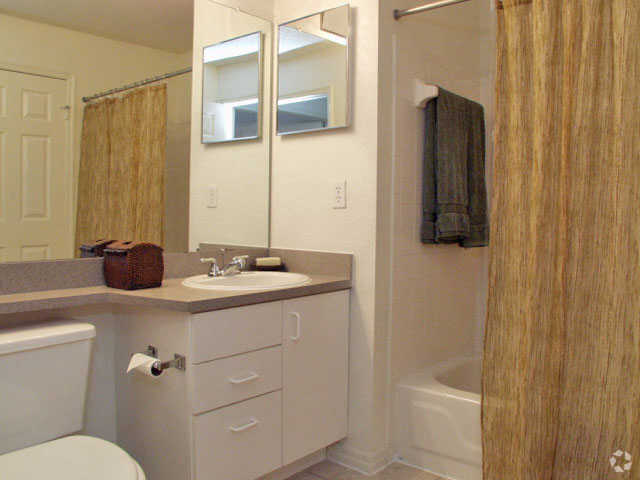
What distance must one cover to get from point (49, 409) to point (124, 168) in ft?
2.99

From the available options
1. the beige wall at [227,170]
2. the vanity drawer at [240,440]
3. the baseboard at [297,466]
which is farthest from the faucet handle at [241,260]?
the baseboard at [297,466]

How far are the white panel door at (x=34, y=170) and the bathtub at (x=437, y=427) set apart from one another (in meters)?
1.50

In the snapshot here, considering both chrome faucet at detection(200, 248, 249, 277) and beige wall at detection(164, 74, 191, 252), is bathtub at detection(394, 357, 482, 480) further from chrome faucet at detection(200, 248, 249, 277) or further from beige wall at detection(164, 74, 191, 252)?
beige wall at detection(164, 74, 191, 252)

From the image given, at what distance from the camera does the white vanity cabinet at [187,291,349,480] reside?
177cm

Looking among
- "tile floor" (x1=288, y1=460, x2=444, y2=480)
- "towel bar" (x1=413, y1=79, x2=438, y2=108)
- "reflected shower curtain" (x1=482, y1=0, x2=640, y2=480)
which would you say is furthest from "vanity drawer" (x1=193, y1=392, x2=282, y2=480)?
"towel bar" (x1=413, y1=79, x2=438, y2=108)

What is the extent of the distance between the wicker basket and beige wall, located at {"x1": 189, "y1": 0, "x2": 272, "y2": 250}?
0.40 m

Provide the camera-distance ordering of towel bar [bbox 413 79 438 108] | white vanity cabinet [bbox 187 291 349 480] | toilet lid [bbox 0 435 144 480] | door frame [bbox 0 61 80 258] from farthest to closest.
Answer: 1. towel bar [bbox 413 79 438 108]
2. door frame [bbox 0 61 80 258]
3. white vanity cabinet [bbox 187 291 349 480]
4. toilet lid [bbox 0 435 144 480]

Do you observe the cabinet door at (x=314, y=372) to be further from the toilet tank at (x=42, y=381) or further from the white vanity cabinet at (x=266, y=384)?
the toilet tank at (x=42, y=381)

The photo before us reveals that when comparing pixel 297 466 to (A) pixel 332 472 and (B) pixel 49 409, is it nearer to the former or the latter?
(A) pixel 332 472

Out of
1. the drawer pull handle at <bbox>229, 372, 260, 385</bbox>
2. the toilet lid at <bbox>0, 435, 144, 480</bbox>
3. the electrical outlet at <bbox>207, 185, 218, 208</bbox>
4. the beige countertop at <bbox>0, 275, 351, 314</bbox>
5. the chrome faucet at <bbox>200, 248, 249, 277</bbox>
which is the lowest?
the toilet lid at <bbox>0, 435, 144, 480</bbox>

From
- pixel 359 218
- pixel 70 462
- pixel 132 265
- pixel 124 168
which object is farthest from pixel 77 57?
pixel 70 462

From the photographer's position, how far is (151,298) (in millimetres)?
1761

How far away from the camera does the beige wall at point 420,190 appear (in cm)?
233

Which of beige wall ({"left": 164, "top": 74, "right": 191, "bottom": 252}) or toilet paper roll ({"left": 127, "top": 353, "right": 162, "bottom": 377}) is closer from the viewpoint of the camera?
toilet paper roll ({"left": 127, "top": 353, "right": 162, "bottom": 377})
